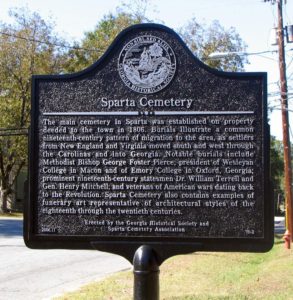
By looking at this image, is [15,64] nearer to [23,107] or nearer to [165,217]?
[23,107]

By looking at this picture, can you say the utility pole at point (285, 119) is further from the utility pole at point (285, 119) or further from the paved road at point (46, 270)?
the paved road at point (46, 270)

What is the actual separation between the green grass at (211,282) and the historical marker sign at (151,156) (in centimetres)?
327

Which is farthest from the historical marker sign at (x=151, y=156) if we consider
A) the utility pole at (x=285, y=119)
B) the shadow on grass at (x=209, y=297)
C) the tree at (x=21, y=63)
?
the tree at (x=21, y=63)

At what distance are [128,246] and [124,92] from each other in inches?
52.2

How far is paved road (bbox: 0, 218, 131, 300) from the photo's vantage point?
1000 cm

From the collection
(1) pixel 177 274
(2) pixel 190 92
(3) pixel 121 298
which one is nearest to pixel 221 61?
(1) pixel 177 274

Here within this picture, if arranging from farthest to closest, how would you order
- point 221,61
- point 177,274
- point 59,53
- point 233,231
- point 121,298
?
point 59,53 < point 221,61 < point 177,274 < point 121,298 < point 233,231

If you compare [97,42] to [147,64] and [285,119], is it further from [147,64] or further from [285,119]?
[147,64]

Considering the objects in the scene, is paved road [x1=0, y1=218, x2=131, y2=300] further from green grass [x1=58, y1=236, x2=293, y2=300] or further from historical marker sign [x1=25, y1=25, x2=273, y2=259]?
historical marker sign [x1=25, y1=25, x2=273, y2=259]

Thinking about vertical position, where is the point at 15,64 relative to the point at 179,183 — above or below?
above

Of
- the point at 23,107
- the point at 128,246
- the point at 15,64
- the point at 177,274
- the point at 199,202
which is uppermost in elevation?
the point at 15,64

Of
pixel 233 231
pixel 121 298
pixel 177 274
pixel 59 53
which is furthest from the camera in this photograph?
pixel 59 53

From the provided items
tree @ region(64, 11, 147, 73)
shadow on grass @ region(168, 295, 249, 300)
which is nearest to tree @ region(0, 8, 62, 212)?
tree @ region(64, 11, 147, 73)

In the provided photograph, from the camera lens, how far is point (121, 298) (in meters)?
8.52
